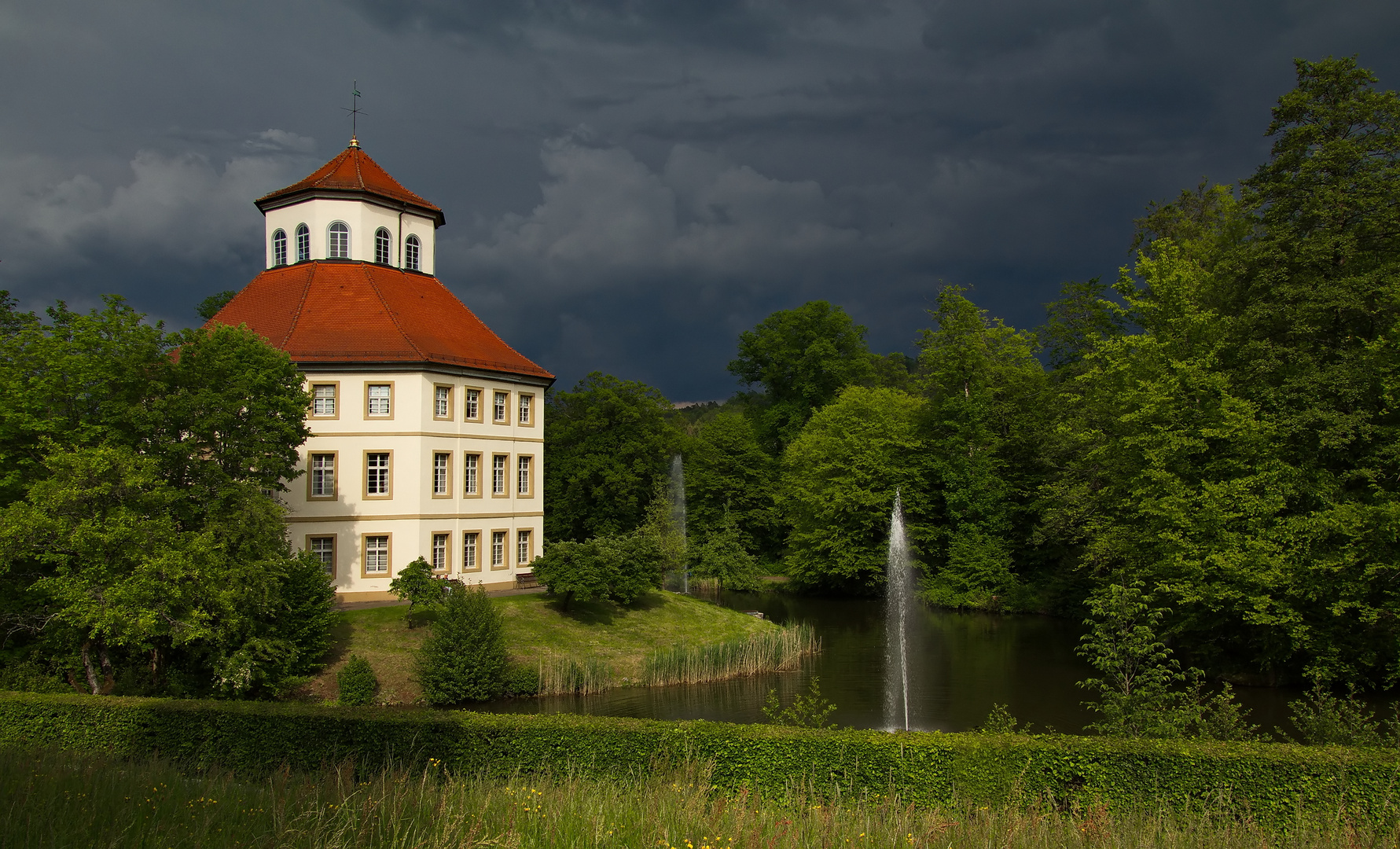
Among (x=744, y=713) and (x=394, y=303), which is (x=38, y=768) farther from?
(x=394, y=303)

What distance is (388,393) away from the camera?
3158 cm

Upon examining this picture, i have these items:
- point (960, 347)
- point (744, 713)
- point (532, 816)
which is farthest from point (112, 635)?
point (960, 347)

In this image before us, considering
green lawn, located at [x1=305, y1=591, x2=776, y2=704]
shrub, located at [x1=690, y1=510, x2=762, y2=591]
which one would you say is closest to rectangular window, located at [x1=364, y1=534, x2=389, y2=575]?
green lawn, located at [x1=305, y1=591, x2=776, y2=704]

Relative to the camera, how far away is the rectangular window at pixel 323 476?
101 ft

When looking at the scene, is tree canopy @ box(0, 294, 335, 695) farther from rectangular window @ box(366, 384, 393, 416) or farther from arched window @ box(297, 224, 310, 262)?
arched window @ box(297, 224, 310, 262)

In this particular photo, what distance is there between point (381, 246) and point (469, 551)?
13.7 m

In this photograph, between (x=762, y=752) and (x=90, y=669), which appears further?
(x=90, y=669)

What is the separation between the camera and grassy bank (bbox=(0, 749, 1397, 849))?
6.20 meters

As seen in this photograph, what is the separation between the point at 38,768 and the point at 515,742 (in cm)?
620

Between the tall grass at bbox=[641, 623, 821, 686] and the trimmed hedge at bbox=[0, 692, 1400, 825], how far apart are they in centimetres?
1247

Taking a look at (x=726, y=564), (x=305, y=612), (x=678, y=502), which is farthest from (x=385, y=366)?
(x=678, y=502)

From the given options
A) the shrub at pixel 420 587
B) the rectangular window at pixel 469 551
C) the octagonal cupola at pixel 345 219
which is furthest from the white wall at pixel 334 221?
the shrub at pixel 420 587

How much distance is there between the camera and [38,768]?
26.8ft

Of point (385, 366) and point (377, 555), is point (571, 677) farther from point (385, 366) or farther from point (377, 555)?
point (385, 366)
